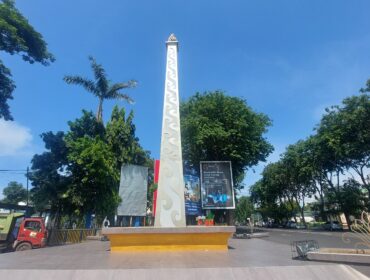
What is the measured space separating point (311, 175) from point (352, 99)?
520 inches

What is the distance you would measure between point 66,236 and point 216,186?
10861 millimetres

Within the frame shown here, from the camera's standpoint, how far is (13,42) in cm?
1547

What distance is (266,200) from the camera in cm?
5662

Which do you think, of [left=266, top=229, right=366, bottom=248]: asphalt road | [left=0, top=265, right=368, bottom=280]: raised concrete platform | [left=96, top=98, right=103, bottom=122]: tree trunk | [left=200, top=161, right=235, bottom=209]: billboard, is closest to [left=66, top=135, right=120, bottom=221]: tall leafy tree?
[left=96, top=98, right=103, bottom=122]: tree trunk

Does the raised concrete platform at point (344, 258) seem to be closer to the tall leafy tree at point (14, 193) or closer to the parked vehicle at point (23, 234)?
the parked vehicle at point (23, 234)

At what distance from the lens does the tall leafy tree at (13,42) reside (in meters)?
15.1

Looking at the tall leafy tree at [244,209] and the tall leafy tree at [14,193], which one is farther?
the tall leafy tree at [244,209]

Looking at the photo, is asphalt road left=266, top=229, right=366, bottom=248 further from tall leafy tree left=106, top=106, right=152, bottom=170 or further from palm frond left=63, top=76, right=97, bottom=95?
palm frond left=63, top=76, right=97, bottom=95

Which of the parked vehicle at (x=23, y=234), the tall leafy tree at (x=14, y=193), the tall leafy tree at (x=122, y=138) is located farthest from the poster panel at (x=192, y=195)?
the tall leafy tree at (x=14, y=193)

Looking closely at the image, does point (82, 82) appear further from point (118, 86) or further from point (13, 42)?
point (13, 42)

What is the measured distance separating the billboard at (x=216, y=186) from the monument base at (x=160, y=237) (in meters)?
11.8

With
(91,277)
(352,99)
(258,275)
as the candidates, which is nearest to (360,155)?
(352,99)

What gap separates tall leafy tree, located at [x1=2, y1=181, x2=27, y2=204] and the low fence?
58.4 metres

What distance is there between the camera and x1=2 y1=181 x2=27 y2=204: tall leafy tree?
67.6 metres
